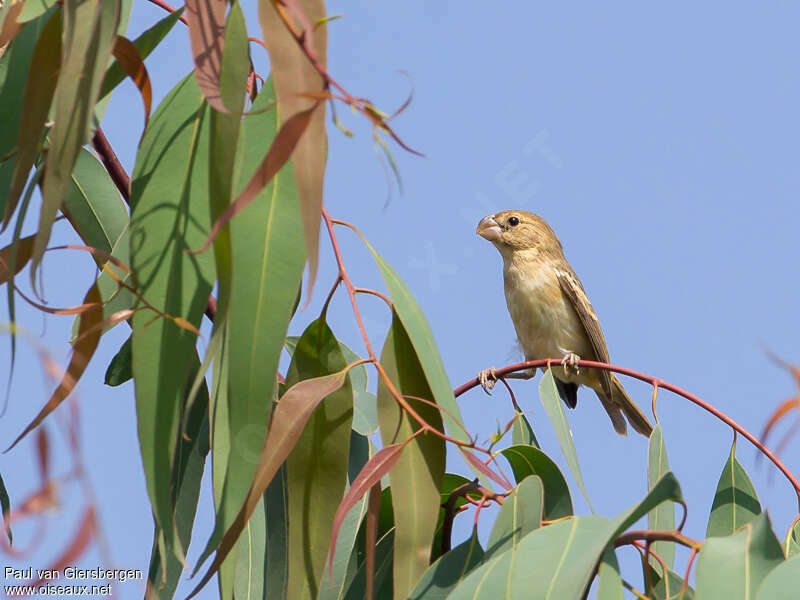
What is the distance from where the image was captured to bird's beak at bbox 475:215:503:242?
5766 millimetres

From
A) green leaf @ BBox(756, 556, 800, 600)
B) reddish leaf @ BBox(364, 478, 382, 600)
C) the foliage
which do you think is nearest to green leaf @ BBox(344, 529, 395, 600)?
the foliage

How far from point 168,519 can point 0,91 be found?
3.24ft

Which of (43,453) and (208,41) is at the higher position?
(208,41)

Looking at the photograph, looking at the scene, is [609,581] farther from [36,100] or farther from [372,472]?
[36,100]

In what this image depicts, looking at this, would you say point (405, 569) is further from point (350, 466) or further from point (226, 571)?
point (350, 466)

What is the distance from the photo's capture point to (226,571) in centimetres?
203

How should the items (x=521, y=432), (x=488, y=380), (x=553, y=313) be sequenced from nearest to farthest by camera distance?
(x=521, y=432)
(x=488, y=380)
(x=553, y=313)

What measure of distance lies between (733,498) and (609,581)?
3.57 feet

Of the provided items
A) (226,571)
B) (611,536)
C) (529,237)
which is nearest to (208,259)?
(226,571)

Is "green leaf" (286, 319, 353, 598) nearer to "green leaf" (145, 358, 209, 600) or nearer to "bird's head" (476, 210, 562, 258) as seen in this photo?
"green leaf" (145, 358, 209, 600)

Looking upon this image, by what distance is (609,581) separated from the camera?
203 cm

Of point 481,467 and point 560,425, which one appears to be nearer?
point 481,467

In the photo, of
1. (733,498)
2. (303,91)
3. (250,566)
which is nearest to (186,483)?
(250,566)

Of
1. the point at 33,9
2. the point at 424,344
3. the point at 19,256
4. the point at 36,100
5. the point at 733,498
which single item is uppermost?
the point at 33,9
